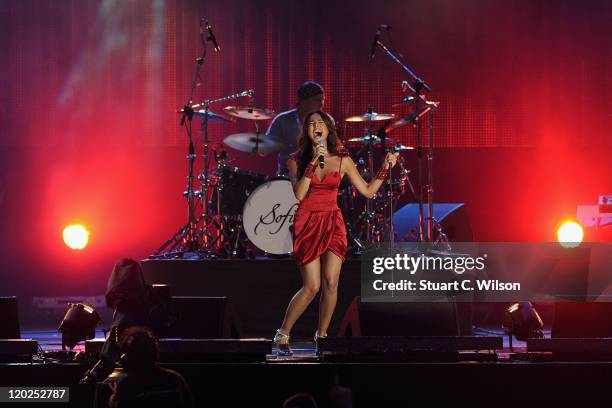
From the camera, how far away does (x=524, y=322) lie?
6527 mm

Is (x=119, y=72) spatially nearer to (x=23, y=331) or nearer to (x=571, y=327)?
(x=23, y=331)

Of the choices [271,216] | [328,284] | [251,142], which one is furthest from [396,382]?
[251,142]

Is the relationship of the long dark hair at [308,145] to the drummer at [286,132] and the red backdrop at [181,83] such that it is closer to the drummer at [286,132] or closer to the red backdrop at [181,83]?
the drummer at [286,132]

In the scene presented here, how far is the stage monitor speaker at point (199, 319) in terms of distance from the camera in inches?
238

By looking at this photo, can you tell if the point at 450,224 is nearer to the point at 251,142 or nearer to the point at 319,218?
the point at 251,142

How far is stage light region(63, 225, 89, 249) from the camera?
11.1m

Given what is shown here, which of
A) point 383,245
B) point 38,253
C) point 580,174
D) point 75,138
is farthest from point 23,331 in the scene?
point 580,174

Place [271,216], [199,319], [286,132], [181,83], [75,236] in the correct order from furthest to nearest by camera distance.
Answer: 1. [181,83]
2. [75,236]
3. [286,132]
4. [271,216]
5. [199,319]

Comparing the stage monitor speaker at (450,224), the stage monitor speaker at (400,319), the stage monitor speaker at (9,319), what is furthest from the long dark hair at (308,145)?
the stage monitor speaker at (450,224)

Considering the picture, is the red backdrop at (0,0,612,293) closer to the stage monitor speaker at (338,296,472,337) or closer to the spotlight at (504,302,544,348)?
the spotlight at (504,302,544,348)

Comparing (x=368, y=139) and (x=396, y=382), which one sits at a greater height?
(x=368, y=139)

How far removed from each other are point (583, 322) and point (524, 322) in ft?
2.30

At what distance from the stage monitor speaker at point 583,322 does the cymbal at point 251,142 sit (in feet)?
14.4

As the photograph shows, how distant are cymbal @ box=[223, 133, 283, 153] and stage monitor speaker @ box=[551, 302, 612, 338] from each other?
173 inches
